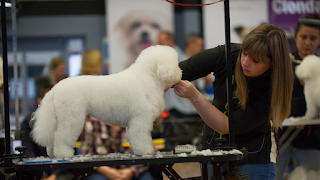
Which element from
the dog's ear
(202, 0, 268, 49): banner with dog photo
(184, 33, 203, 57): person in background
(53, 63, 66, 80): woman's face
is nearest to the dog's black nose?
(184, 33, 203, 57): person in background

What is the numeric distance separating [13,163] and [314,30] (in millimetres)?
2077

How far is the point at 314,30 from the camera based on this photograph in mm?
2303

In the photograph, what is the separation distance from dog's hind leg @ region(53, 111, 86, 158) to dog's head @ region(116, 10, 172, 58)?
3.34 meters

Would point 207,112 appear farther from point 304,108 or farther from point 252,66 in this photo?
point 304,108

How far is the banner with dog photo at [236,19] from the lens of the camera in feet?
14.1

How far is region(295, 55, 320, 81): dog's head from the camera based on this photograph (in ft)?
7.07

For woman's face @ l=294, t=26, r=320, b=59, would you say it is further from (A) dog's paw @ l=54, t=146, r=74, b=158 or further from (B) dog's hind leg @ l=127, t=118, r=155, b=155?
(A) dog's paw @ l=54, t=146, r=74, b=158

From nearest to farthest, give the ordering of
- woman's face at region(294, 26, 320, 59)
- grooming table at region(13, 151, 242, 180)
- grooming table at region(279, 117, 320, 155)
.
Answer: grooming table at region(13, 151, 242, 180), grooming table at region(279, 117, 320, 155), woman's face at region(294, 26, 320, 59)

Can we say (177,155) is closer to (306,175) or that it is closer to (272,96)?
(272,96)

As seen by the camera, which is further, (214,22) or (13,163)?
(214,22)

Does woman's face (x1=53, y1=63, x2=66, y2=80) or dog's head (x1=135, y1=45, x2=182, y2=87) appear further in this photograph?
woman's face (x1=53, y1=63, x2=66, y2=80)

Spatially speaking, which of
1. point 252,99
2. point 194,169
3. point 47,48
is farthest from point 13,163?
point 47,48

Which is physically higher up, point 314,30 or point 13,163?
point 314,30

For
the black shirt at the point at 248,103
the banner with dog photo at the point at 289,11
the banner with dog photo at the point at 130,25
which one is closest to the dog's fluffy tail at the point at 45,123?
the black shirt at the point at 248,103
